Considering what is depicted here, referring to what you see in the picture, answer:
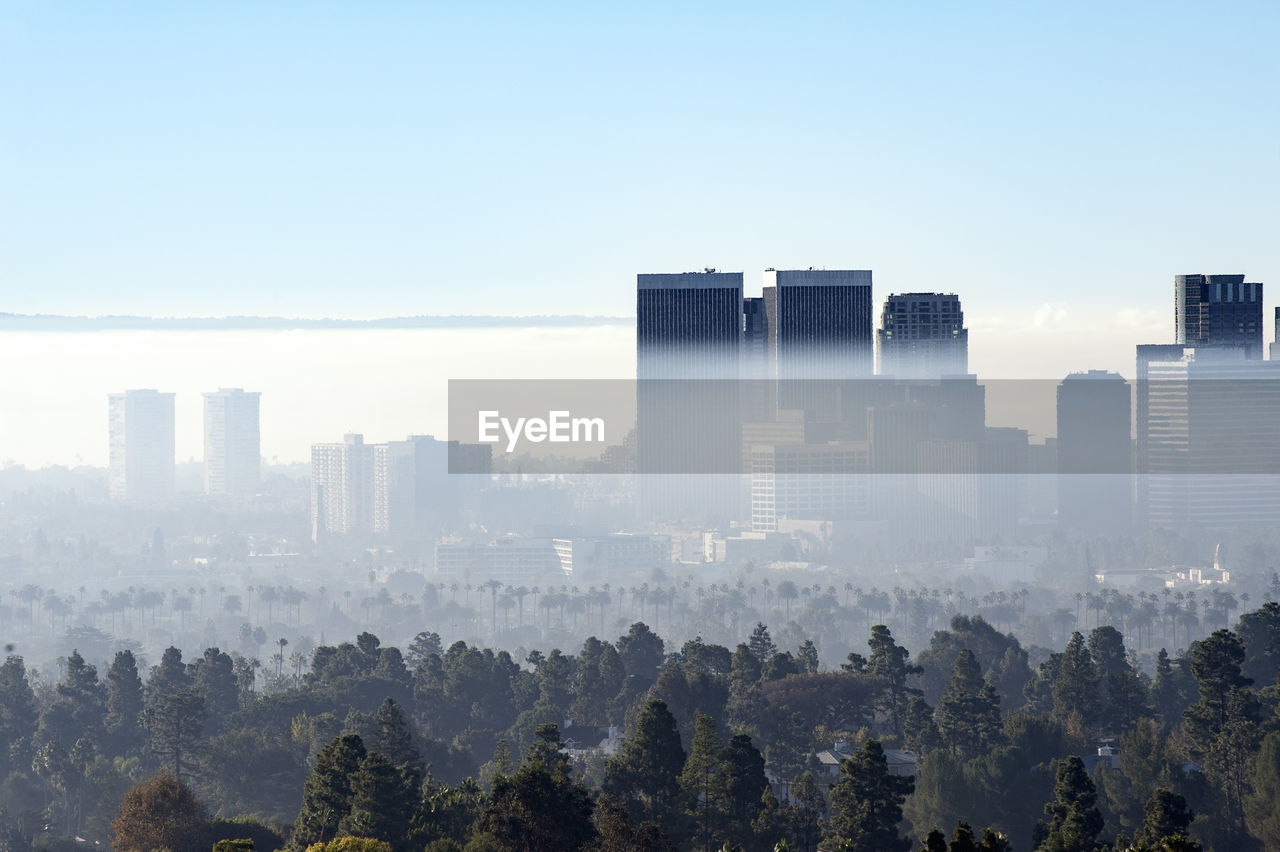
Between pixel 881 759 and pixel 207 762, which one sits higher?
pixel 881 759

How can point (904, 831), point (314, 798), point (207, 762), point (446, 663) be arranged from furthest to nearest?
point (446, 663)
point (207, 762)
point (904, 831)
point (314, 798)

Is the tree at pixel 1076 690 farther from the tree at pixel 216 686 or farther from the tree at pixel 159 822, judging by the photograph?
the tree at pixel 216 686

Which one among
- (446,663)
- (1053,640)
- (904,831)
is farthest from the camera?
(1053,640)

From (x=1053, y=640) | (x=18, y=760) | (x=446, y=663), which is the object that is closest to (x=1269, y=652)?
(x=446, y=663)

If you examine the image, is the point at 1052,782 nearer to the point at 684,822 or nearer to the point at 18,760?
the point at 684,822

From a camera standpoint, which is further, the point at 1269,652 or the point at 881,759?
the point at 1269,652

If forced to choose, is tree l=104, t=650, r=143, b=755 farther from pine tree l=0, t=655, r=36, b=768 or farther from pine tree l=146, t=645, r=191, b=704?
pine tree l=0, t=655, r=36, b=768
